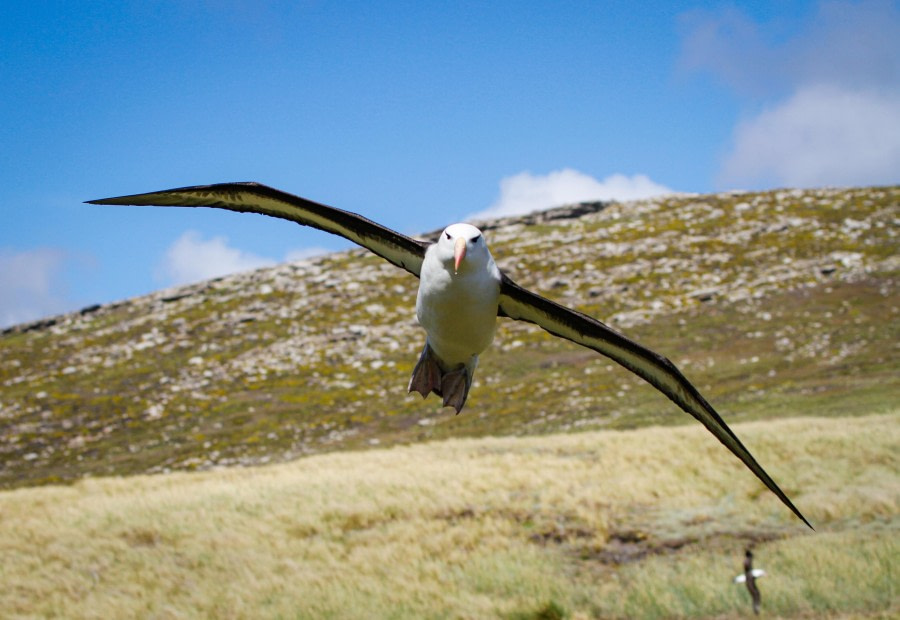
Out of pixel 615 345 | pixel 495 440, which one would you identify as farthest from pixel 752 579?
pixel 495 440

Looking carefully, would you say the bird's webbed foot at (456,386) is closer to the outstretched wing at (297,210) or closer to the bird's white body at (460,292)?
the bird's white body at (460,292)

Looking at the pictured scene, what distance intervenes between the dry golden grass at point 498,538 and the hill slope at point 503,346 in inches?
483

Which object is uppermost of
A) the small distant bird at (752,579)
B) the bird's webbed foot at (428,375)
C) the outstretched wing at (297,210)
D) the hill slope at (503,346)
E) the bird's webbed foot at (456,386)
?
the hill slope at (503,346)

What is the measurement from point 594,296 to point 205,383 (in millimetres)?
27031

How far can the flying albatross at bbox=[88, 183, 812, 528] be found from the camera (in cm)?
730

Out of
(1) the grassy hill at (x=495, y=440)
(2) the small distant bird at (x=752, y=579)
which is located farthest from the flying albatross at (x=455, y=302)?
(1) the grassy hill at (x=495, y=440)

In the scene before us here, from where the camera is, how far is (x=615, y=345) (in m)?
8.73

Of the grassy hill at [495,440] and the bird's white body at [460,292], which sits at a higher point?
the grassy hill at [495,440]

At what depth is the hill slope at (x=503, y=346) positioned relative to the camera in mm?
41031

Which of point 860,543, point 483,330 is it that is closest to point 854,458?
point 860,543

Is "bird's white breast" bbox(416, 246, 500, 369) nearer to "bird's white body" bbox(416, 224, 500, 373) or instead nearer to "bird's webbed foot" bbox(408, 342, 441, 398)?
"bird's white body" bbox(416, 224, 500, 373)

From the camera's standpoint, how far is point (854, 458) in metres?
18.2

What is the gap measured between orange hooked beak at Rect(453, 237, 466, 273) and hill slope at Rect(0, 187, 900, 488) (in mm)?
24851

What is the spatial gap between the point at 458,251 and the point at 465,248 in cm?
27
